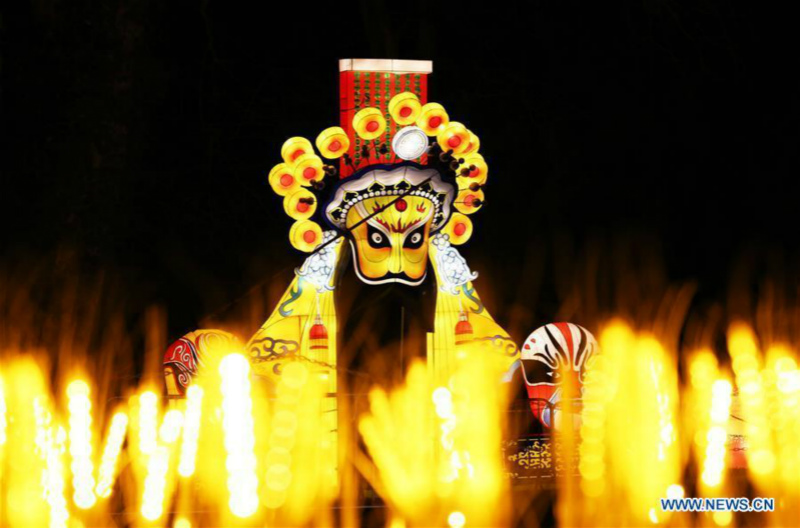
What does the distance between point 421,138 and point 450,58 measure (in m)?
4.63

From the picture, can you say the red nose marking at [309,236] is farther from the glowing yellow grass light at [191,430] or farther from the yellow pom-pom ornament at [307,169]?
the glowing yellow grass light at [191,430]

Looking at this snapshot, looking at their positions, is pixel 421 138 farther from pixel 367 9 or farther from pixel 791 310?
pixel 791 310

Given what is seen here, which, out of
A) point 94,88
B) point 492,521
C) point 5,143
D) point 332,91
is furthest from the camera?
point 332,91

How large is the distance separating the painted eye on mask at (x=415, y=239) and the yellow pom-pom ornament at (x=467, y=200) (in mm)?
436

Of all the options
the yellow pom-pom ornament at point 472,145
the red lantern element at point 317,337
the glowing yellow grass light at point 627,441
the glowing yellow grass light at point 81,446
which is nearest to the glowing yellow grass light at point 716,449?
the glowing yellow grass light at point 627,441

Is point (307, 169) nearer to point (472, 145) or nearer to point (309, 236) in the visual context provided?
point (309, 236)

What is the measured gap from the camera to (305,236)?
1134 centimetres

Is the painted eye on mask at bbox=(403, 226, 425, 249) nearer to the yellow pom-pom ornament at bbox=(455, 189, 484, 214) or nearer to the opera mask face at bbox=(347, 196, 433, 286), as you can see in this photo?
the opera mask face at bbox=(347, 196, 433, 286)

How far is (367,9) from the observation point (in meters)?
14.4

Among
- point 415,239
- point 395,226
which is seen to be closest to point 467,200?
point 415,239

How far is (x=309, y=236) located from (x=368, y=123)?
3.13 ft

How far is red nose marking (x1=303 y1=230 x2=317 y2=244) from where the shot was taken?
1134cm

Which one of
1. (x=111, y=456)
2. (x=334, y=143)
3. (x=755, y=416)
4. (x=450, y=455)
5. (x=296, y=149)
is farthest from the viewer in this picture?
(x=755, y=416)

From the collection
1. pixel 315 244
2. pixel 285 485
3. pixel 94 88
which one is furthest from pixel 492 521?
pixel 94 88
